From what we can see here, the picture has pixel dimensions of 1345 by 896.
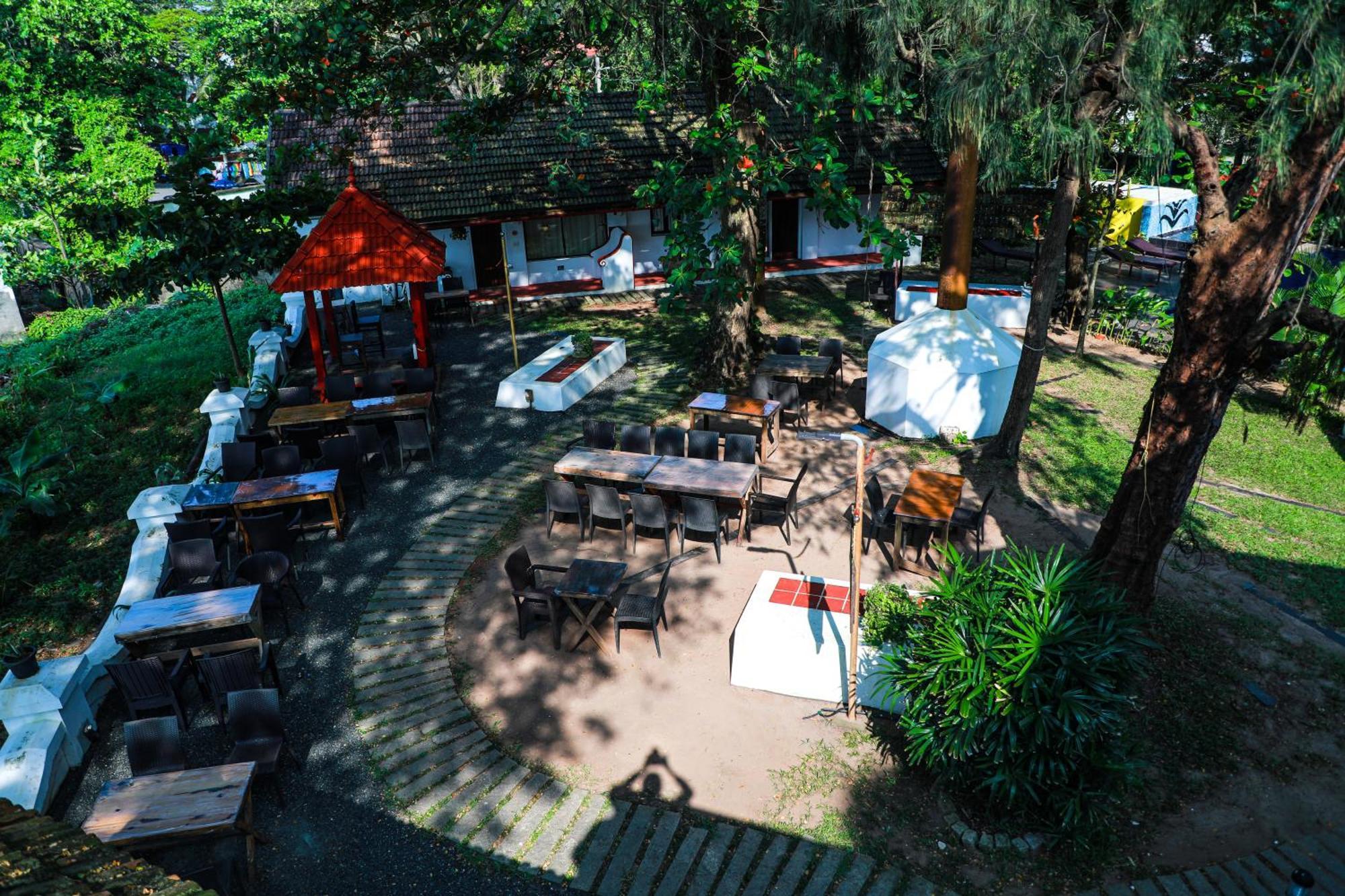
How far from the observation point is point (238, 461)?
1156 cm

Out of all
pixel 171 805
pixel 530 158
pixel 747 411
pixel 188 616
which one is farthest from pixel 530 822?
pixel 530 158

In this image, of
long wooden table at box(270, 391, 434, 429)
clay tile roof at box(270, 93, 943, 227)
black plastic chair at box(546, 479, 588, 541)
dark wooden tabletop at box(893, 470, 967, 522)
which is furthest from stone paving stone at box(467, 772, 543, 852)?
clay tile roof at box(270, 93, 943, 227)

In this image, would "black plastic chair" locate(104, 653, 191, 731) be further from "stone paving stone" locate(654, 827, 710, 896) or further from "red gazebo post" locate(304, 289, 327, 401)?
"red gazebo post" locate(304, 289, 327, 401)

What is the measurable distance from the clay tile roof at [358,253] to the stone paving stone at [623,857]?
373 inches

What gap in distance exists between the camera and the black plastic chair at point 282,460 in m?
11.4

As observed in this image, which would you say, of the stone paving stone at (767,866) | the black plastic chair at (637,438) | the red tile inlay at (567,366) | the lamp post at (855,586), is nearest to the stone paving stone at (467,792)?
the stone paving stone at (767,866)

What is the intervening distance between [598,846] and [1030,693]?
335 centimetres

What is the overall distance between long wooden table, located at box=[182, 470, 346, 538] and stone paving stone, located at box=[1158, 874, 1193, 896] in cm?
886

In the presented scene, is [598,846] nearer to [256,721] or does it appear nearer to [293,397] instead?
[256,721]

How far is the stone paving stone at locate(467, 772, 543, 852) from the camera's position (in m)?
6.76

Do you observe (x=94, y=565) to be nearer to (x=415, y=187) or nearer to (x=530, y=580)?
(x=530, y=580)

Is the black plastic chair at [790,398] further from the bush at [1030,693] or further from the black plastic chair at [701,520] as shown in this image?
the bush at [1030,693]

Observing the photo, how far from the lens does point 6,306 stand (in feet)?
81.5

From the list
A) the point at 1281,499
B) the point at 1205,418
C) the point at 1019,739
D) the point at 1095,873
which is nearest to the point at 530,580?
the point at 1019,739
